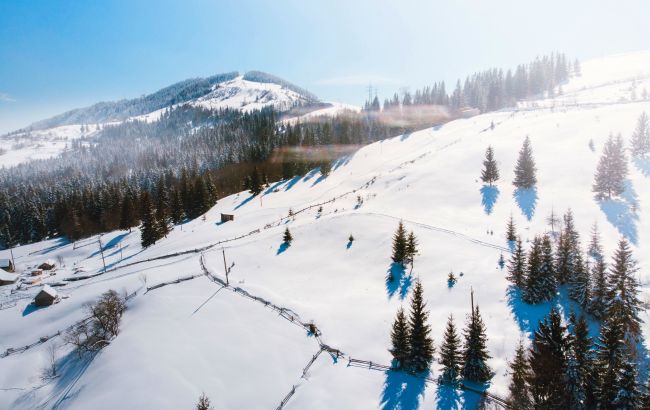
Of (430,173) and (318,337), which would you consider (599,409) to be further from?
(430,173)

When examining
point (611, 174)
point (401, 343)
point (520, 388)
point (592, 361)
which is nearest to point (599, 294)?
point (592, 361)

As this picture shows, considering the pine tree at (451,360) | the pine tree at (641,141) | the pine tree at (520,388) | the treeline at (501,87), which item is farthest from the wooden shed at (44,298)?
the treeline at (501,87)

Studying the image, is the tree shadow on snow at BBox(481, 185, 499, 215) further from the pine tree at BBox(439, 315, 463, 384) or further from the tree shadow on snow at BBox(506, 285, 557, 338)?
the pine tree at BBox(439, 315, 463, 384)

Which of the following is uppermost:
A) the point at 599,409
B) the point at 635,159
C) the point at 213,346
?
the point at 635,159

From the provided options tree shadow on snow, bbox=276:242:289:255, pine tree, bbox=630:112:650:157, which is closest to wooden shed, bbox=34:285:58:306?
tree shadow on snow, bbox=276:242:289:255

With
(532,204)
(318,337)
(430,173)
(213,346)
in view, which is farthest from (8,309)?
(532,204)

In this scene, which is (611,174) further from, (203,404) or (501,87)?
(501,87)
